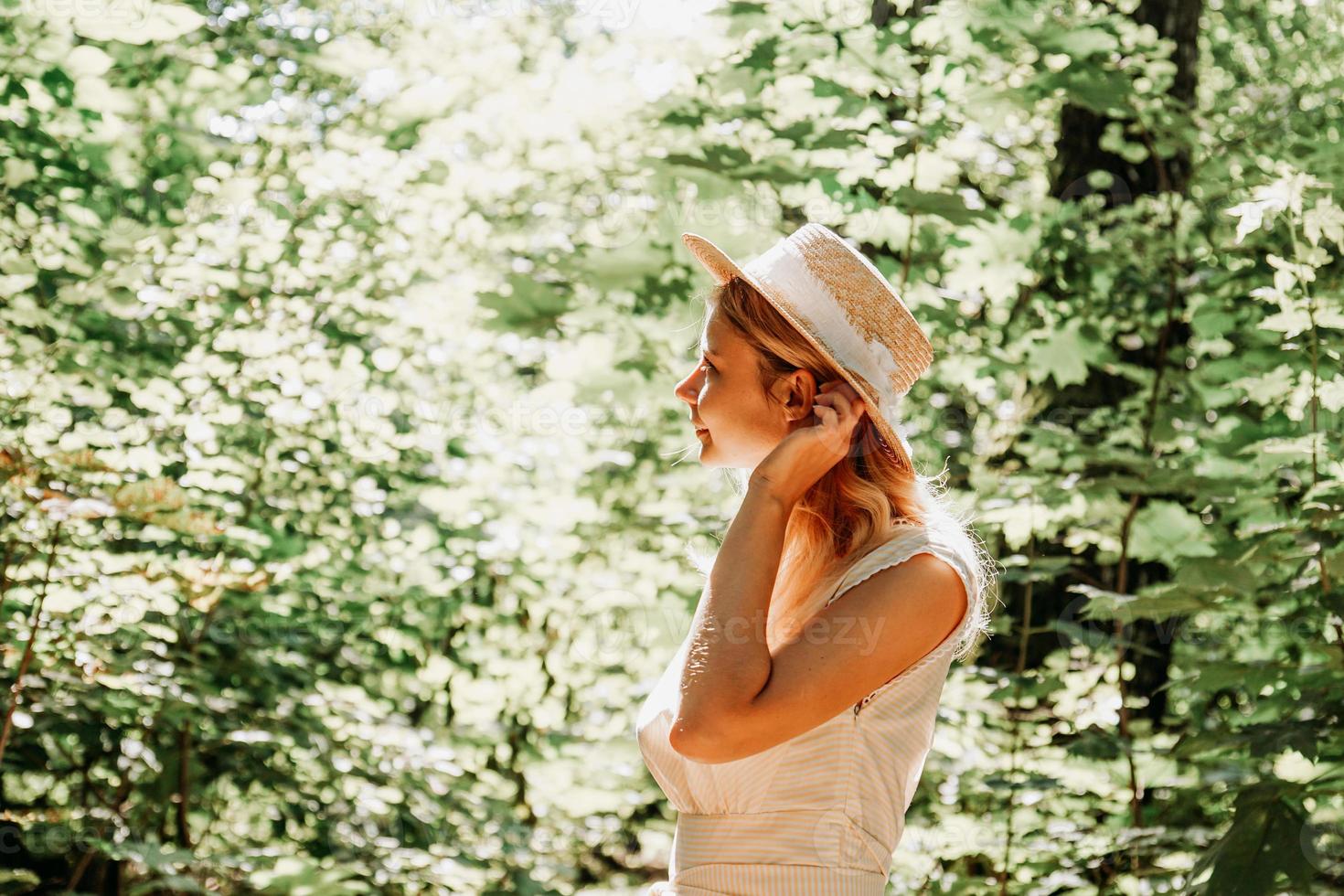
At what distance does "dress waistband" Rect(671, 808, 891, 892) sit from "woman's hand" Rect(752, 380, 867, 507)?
0.40 meters

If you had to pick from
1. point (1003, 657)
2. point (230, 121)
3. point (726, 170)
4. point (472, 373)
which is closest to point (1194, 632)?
point (1003, 657)

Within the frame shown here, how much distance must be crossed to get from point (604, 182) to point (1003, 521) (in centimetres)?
326

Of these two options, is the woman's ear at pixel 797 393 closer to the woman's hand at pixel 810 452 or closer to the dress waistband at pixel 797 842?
the woman's hand at pixel 810 452

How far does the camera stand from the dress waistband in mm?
1451

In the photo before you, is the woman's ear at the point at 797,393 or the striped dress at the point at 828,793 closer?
the striped dress at the point at 828,793

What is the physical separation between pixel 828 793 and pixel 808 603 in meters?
0.25

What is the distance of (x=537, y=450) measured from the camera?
183 inches

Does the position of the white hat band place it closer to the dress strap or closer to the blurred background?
the dress strap

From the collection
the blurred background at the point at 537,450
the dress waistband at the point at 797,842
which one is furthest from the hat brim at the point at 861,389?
the blurred background at the point at 537,450

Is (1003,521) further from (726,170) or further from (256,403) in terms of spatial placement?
(256,403)

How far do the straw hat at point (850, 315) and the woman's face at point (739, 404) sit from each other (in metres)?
0.07

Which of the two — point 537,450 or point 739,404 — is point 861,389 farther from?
point 537,450

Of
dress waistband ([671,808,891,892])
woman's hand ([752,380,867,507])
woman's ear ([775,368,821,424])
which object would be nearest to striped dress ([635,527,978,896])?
dress waistband ([671,808,891,892])

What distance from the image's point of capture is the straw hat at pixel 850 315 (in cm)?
162
